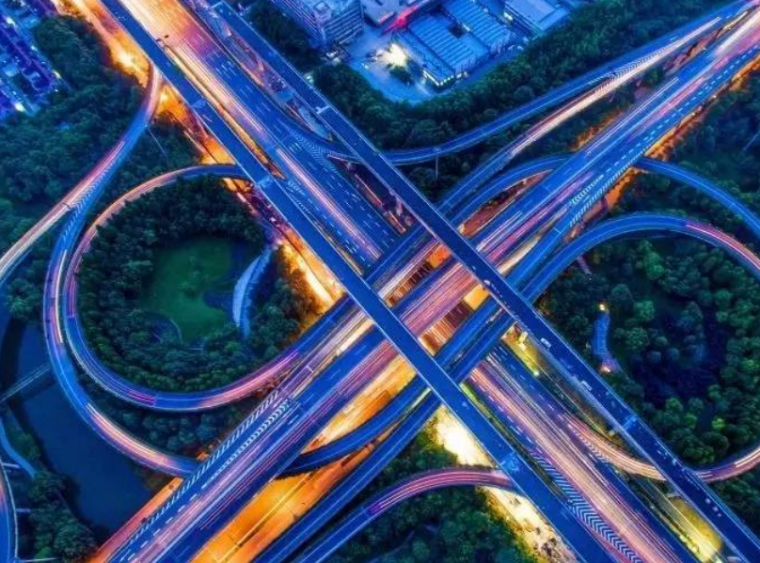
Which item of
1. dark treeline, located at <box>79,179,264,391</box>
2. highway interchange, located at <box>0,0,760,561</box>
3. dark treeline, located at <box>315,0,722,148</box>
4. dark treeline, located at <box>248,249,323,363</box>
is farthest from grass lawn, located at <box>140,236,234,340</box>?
dark treeline, located at <box>315,0,722,148</box>

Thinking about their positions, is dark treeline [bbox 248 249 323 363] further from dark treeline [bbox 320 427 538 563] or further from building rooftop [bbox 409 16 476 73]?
building rooftop [bbox 409 16 476 73]

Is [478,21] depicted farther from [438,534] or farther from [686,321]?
[438,534]

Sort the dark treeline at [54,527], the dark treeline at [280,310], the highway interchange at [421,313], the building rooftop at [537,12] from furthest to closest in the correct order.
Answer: the building rooftop at [537,12] → the dark treeline at [280,310] → the highway interchange at [421,313] → the dark treeline at [54,527]

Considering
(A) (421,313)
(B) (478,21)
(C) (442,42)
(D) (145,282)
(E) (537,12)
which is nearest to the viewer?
(A) (421,313)

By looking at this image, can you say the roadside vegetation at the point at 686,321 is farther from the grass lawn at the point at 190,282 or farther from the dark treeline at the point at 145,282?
the grass lawn at the point at 190,282

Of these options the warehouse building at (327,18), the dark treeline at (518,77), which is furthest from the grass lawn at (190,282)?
the warehouse building at (327,18)

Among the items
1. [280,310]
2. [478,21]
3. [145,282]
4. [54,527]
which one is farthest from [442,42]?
[54,527]

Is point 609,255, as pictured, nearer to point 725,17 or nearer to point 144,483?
point 725,17
